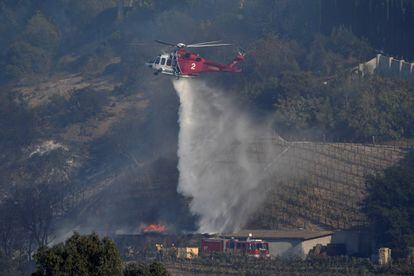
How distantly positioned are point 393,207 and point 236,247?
13921 mm

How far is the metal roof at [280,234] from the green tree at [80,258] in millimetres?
41934

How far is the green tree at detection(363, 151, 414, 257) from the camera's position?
8188 centimetres

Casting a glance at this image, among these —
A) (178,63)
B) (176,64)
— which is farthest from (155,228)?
Answer: (178,63)

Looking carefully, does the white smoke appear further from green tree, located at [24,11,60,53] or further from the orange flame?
green tree, located at [24,11,60,53]

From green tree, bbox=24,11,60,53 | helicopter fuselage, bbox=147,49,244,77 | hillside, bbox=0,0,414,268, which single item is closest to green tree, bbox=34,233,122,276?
hillside, bbox=0,0,414,268

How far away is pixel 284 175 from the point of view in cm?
9712

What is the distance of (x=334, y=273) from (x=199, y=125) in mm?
44345

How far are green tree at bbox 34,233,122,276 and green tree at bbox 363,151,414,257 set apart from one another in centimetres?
4114

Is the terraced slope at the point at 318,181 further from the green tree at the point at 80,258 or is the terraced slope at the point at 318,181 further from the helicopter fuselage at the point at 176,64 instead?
the green tree at the point at 80,258

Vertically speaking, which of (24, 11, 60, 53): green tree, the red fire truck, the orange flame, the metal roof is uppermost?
(24, 11, 60, 53): green tree

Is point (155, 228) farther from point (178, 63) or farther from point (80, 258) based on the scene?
point (80, 258)

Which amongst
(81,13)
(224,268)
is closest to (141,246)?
(224,268)

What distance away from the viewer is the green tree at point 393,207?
269 ft

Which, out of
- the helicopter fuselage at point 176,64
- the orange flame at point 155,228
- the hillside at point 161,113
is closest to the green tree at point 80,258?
the hillside at point 161,113
